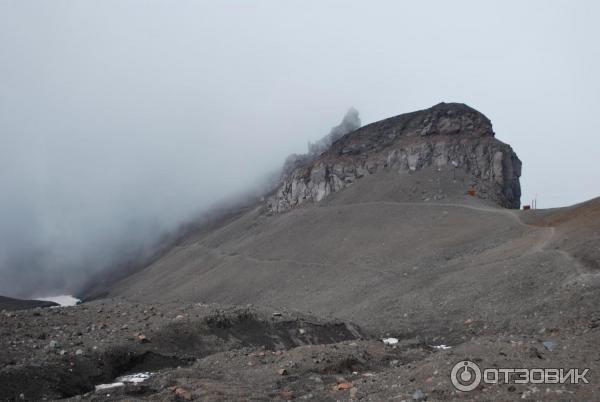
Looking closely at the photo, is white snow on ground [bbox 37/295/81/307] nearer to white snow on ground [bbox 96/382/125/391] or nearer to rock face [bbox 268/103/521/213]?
rock face [bbox 268/103/521/213]

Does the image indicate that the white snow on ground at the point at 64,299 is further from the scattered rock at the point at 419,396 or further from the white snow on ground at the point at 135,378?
the scattered rock at the point at 419,396

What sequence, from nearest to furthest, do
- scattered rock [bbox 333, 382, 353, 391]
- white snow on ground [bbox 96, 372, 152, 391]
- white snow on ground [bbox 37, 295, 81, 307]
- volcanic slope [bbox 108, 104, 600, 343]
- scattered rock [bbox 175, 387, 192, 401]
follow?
scattered rock [bbox 175, 387, 192, 401] < scattered rock [bbox 333, 382, 353, 391] < white snow on ground [bbox 96, 372, 152, 391] < volcanic slope [bbox 108, 104, 600, 343] < white snow on ground [bbox 37, 295, 81, 307]

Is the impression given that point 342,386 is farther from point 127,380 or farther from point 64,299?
point 64,299

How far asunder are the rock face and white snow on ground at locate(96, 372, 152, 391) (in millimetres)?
40555

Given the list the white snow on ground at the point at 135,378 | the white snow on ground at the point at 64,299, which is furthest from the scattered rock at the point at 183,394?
the white snow on ground at the point at 64,299

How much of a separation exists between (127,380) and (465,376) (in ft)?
26.9

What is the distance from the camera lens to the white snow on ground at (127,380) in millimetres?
13102

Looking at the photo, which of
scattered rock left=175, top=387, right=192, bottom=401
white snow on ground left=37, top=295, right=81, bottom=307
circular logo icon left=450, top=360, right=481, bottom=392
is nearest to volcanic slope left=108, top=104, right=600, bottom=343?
circular logo icon left=450, top=360, right=481, bottom=392

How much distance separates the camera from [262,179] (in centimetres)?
10056

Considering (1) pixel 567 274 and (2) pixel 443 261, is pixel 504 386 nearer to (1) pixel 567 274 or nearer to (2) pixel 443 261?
(1) pixel 567 274

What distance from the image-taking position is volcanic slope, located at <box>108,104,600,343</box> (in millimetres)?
24516

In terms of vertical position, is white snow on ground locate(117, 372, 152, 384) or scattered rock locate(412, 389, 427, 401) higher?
white snow on ground locate(117, 372, 152, 384)

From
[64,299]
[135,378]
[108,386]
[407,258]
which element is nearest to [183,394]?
[108,386]

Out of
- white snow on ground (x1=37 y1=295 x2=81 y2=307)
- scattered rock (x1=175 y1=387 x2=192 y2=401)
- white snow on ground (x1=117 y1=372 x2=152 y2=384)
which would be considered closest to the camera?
scattered rock (x1=175 y1=387 x2=192 y2=401)
